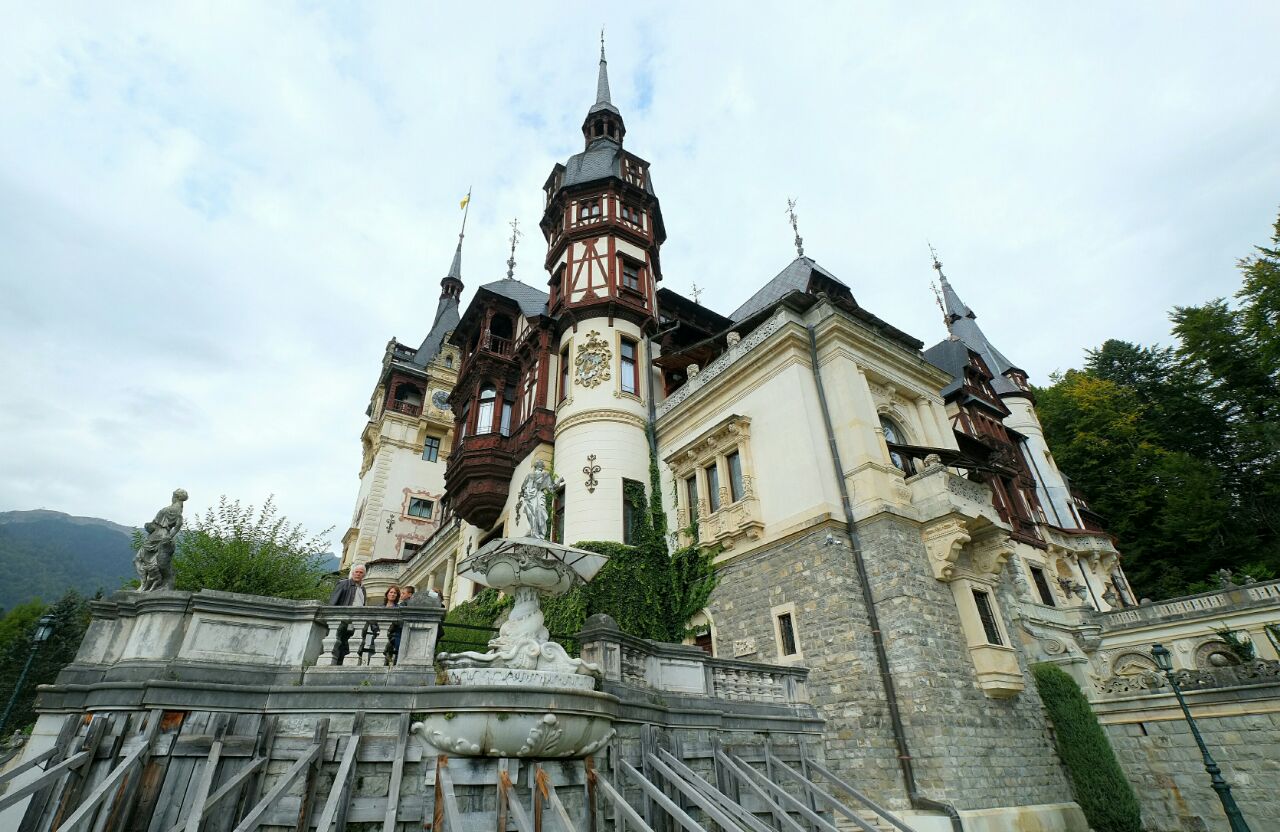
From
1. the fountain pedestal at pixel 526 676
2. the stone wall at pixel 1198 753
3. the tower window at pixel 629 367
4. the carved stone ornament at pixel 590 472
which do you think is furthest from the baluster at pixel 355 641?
the stone wall at pixel 1198 753

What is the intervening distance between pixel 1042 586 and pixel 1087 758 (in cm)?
1381

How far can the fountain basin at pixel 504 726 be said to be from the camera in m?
6.65

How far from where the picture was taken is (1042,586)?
82.3 feet

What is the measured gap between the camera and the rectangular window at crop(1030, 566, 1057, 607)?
2481 cm

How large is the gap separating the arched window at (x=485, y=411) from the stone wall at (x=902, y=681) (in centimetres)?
1376

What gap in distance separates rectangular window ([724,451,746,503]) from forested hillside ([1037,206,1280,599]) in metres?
21.0

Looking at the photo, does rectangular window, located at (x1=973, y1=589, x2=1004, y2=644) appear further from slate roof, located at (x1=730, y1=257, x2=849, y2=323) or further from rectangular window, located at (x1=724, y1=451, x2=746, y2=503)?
slate roof, located at (x1=730, y1=257, x2=849, y2=323)

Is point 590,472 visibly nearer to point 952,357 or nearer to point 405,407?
point 952,357

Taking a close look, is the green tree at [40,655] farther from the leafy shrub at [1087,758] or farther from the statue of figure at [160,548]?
the leafy shrub at [1087,758]

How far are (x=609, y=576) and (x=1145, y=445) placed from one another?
33.0 m

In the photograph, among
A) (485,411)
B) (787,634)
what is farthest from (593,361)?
(787,634)

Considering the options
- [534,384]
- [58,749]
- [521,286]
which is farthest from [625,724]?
[521,286]

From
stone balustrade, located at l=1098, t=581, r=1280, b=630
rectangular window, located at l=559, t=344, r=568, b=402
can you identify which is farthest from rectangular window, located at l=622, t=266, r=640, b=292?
stone balustrade, located at l=1098, t=581, r=1280, b=630

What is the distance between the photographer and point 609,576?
16547 millimetres
